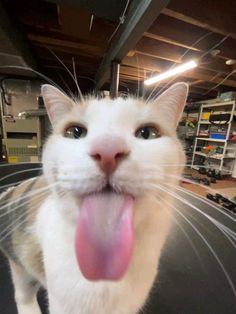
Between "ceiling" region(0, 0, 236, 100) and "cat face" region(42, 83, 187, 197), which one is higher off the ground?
"ceiling" region(0, 0, 236, 100)

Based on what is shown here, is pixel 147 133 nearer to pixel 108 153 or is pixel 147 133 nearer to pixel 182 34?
pixel 108 153

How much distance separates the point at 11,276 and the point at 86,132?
1.89 ft

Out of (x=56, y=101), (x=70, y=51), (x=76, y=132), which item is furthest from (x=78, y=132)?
(x=70, y=51)

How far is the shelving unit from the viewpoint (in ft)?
9.69

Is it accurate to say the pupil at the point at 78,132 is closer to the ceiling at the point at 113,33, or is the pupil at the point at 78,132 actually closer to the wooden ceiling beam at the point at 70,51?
the ceiling at the point at 113,33

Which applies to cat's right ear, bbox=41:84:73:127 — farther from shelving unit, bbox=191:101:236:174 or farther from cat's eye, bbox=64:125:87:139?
shelving unit, bbox=191:101:236:174

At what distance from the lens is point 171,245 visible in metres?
0.70

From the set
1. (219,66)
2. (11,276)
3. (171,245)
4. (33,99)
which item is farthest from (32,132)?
(219,66)

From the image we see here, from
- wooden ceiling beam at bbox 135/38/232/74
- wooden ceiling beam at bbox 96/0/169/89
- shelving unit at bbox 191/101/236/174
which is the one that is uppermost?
wooden ceiling beam at bbox 135/38/232/74

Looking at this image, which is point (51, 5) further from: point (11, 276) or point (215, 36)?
point (11, 276)

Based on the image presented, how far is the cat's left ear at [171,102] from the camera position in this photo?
402 mm

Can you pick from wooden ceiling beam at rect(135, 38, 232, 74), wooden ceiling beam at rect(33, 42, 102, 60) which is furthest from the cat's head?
wooden ceiling beam at rect(33, 42, 102, 60)

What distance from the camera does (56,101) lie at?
417 millimetres

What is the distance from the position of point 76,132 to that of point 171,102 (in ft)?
0.64
